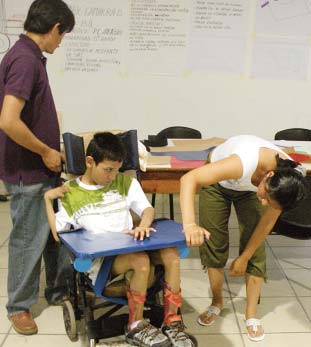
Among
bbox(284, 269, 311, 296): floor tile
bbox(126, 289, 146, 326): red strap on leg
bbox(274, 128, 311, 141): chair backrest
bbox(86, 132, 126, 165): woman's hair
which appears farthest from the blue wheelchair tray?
bbox(274, 128, 311, 141): chair backrest

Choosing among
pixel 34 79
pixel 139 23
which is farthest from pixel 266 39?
pixel 34 79

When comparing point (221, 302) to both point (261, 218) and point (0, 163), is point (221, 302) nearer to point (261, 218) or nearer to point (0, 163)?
point (261, 218)

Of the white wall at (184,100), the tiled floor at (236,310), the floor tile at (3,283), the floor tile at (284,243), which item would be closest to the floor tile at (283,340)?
the tiled floor at (236,310)

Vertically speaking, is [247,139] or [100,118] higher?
[247,139]

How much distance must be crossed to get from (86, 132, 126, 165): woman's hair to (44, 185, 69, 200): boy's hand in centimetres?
19

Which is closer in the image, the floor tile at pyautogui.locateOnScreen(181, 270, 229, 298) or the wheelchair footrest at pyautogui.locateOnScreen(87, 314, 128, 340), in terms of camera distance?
the wheelchair footrest at pyautogui.locateOnScreen(87, 314, 128, 340)

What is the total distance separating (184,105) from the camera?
4250 millimetres

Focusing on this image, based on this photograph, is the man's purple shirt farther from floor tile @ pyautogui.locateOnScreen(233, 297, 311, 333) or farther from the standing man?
floor tile @ pyautogui.locateOnScreen(233, 297, 311, 333)

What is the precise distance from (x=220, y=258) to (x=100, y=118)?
243cm

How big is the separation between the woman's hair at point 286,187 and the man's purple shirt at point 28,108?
100cm

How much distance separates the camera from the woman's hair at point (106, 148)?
74.6 inches

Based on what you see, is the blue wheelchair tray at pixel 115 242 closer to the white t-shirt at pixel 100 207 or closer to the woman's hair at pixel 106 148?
the white t-shirt at pixel 100 207

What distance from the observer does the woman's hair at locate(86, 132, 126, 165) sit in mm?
1895

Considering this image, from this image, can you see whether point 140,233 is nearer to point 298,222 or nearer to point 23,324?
point 23,324
